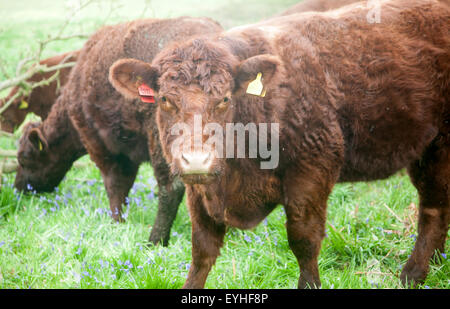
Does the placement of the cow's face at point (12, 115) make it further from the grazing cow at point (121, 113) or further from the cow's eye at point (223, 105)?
the cow's eye at point (223, 105)

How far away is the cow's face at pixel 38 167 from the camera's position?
6121 millimetres

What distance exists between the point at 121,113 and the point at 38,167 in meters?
2.07

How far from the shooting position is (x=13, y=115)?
8.09 metres

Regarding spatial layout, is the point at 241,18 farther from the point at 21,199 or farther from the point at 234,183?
the point at 234,183

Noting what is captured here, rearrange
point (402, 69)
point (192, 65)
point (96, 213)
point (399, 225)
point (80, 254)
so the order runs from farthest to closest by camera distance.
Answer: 1. point (96, 213)
2. point (399, 225)
3. point (80, 254)
4. point (402, 69)
5. point (192, 65)

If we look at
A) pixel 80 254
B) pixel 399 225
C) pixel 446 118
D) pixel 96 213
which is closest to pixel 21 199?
pixel 96 213

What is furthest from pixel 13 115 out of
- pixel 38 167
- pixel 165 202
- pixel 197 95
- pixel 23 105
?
pixel 197 95

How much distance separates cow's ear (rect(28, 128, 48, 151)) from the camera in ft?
19.6

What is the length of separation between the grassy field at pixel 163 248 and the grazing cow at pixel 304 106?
0.31m

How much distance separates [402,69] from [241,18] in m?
5.58

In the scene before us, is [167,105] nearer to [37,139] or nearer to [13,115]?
[37,139]

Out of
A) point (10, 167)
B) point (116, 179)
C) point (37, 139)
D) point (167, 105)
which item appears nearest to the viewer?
point (167, 105)

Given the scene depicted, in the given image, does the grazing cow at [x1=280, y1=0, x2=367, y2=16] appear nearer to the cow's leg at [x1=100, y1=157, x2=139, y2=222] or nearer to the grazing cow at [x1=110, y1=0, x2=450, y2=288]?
the grazing cow at [x1=110, y1=0, x2=450, y2=288]

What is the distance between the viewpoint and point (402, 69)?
359cm
